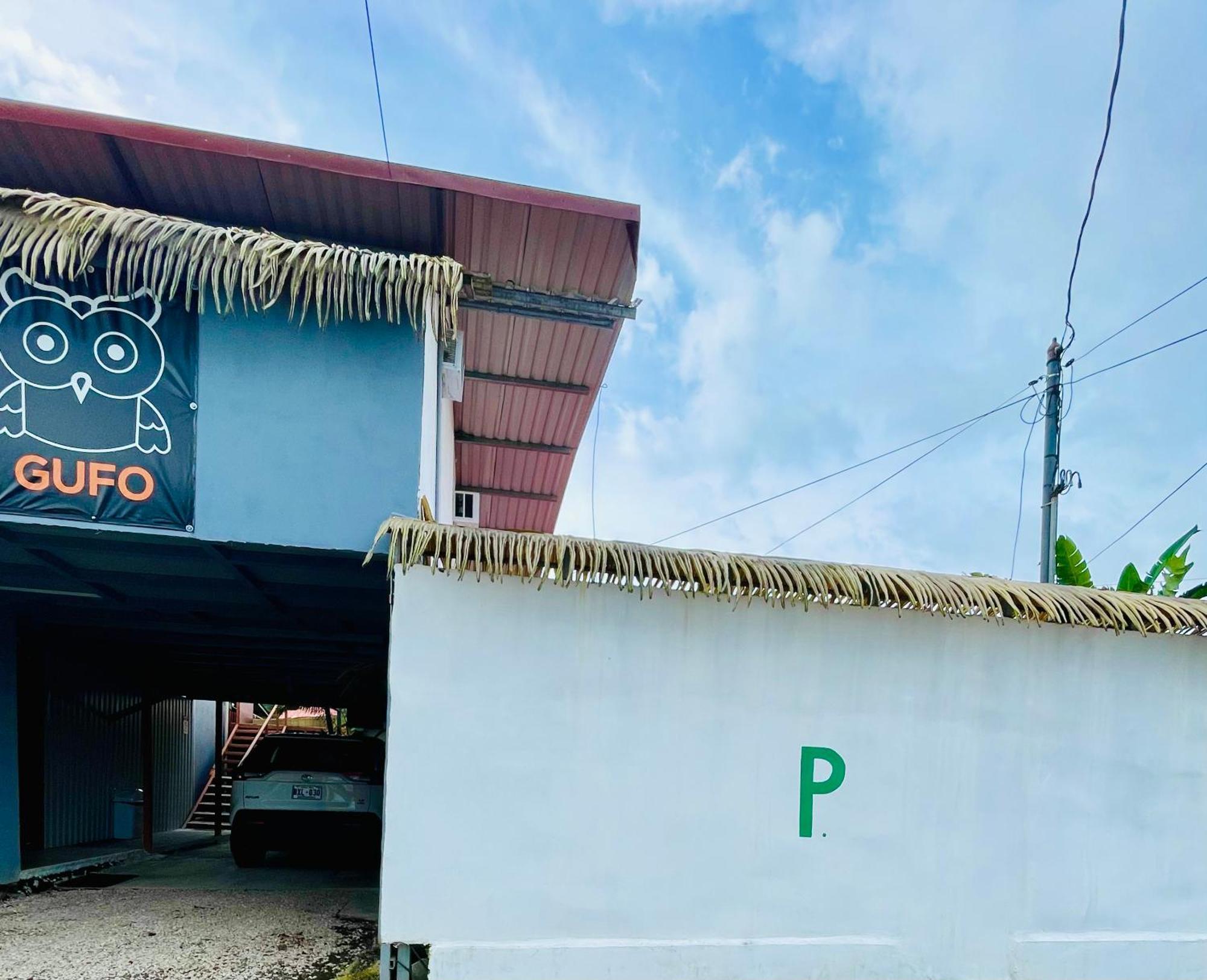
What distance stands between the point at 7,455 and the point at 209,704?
1468cm

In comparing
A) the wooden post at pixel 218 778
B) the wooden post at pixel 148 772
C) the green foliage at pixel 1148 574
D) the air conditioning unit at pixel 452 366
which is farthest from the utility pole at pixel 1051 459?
the wooden post at pixel 218 778

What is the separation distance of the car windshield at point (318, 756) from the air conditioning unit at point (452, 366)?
3.57 m

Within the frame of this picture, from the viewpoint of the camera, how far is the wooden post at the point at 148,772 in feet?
34.6

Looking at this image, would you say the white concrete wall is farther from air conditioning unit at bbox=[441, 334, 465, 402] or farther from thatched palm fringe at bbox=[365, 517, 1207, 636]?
air conditioning unit at bbox=[441, 334, 465, 402]

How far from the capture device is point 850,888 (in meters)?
4.57

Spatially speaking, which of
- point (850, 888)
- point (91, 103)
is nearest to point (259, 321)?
point (91, 103)

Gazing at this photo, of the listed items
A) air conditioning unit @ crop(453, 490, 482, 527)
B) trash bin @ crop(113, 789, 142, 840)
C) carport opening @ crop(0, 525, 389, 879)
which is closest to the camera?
carport opening @ crop(0, 525, 389, 879)

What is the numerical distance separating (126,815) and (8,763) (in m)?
4.15

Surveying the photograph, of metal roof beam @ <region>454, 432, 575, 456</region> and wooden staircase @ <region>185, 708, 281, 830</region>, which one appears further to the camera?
wooden staircase @ <region>185, 708, 281, 830</region>

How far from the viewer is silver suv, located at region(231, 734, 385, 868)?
7129 mm

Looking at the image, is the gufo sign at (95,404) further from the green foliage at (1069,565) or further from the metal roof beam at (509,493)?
the green foliage at (1069,565)

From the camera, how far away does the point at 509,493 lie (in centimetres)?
1080

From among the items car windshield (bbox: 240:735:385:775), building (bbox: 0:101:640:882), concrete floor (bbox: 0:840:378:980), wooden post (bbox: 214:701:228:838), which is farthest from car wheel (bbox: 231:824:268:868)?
wooden post (bbox: 214:701:228:838)

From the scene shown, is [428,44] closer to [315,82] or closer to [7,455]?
[315,82]
